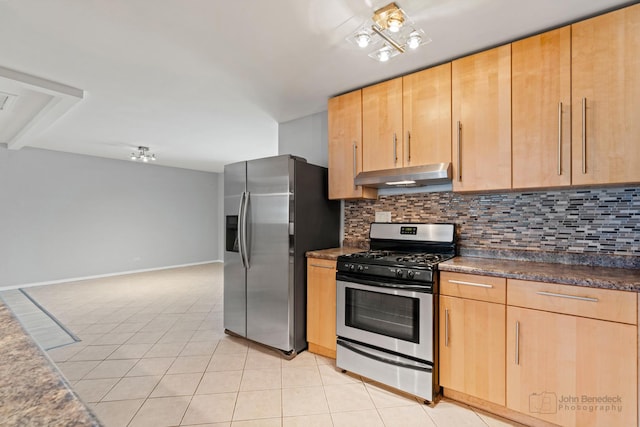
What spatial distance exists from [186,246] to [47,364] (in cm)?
744

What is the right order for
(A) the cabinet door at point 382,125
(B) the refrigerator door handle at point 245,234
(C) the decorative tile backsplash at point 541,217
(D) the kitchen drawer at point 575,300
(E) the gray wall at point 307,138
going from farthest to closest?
1. (E) the gray wall at point 307,138
2. (B) the refrigerator door handle at point 245,234
3. (A) the cabinet door at point 382,125
4. (C) the decorative tile backsplash at point 541,217
5. (D) the kitchen drawer at point 575,300

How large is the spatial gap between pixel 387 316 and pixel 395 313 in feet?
0.25

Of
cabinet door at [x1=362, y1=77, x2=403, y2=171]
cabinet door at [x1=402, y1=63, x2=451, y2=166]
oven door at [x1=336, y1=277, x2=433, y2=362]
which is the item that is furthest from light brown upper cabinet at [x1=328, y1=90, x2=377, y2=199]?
oven door at [x1=336, y1=277, x2=433, y2=362]

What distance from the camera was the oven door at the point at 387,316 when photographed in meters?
2.02

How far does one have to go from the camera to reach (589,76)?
179cm

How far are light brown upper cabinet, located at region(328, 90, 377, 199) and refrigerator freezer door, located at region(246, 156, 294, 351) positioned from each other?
48 cm

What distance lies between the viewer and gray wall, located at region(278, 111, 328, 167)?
3.48 meters

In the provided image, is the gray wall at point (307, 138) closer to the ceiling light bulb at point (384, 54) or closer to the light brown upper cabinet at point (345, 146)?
the light brown upper cabinet at point (345, 146)

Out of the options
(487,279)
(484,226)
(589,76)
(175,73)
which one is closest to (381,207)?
(484,226)

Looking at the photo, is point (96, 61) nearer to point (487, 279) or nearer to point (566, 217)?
point (487, 279)

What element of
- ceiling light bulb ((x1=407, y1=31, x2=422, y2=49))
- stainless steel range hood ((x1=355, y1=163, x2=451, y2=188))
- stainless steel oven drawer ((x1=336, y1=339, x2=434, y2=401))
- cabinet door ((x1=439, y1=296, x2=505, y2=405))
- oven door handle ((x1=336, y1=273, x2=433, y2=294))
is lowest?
stainless steel oven drawer ((x1=336, y1=339, x2=434, y2=401))

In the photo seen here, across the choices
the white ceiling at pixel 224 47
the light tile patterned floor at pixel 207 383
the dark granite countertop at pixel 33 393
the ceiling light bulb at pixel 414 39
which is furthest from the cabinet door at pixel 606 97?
the dark granite countertop at pixel 33 393

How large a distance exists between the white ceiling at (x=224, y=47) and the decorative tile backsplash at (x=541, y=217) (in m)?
1.13

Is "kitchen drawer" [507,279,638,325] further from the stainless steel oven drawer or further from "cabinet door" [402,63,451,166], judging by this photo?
"cabinet door" [402,63,451,166]
